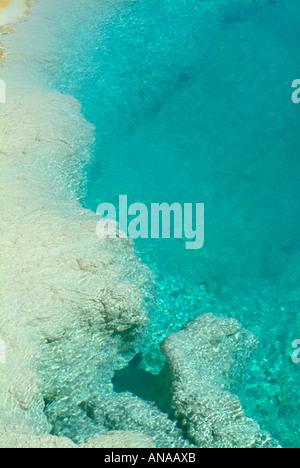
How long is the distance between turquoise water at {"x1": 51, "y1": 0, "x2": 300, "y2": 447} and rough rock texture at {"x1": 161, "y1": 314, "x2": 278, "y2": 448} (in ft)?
0.86

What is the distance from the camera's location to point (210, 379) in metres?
3.78

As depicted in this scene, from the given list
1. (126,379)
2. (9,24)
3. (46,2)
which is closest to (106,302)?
(126,379)

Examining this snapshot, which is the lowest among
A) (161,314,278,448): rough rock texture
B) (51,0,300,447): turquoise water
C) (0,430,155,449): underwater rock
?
(0,430,155,449): underwater rock

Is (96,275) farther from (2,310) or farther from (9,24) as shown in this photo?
(9,24)

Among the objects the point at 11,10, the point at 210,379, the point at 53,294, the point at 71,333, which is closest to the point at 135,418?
the point at 210,379

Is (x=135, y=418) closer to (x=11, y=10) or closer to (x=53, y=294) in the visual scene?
(x=53, y=294)

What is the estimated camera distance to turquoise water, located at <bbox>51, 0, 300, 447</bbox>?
15.0ft

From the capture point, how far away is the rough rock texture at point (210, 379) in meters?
3.35

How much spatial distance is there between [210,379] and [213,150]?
3297mm

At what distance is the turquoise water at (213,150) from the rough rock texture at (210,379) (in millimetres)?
261

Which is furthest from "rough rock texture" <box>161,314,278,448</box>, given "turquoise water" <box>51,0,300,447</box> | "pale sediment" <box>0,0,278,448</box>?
"turquoise water" <box>51,0,300,447</box>

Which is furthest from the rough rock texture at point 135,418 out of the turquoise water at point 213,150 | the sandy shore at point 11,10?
the sandy shore at point 11,10

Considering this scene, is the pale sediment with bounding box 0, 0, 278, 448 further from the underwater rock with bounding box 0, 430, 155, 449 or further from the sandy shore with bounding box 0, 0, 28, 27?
the sandy shore with bounding box 0, 0, 28, 27

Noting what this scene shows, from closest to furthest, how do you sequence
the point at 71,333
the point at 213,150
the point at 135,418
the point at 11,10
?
the point at 135,418 → the point at 71,333 → the point at 213,150 → the point at 11,10
